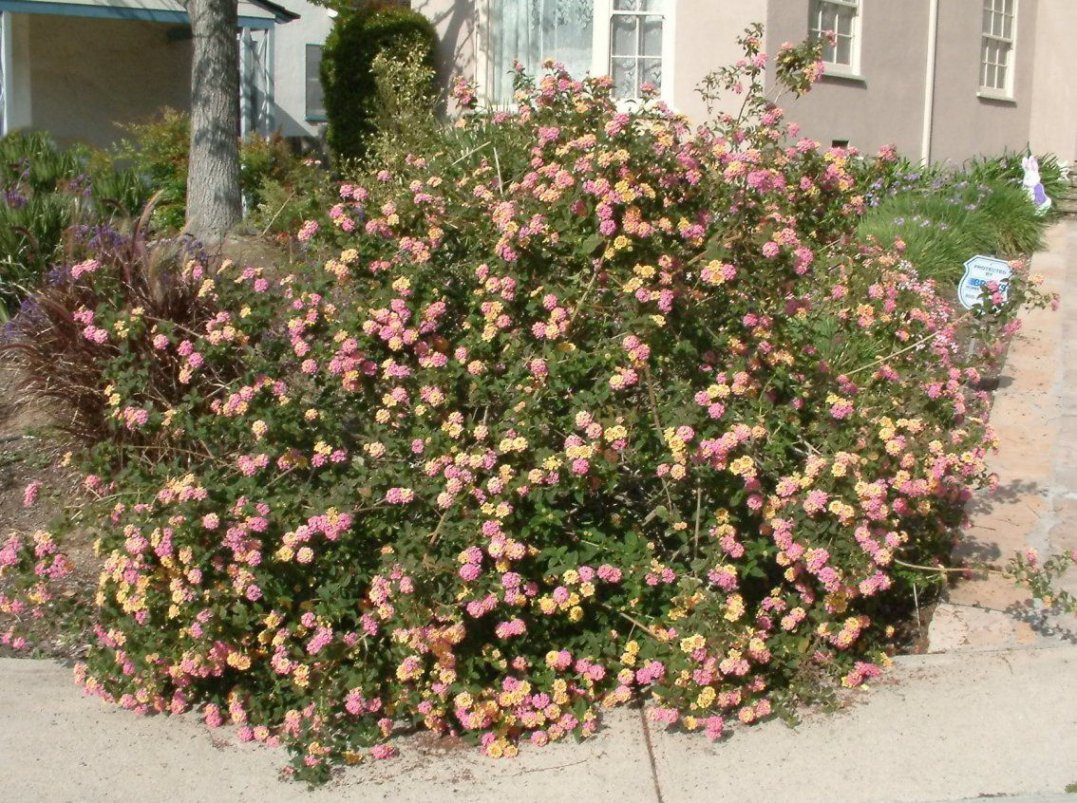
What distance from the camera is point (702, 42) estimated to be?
11.2 meters

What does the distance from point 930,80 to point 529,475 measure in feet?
35.4

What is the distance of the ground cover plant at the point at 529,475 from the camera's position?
13.9 feet

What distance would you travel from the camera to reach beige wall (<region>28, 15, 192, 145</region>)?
17969 mm

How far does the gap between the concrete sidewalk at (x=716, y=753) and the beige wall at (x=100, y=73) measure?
48.8 feet

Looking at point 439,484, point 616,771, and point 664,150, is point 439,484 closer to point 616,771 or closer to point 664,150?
point 616,771

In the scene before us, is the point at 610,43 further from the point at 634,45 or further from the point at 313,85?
the point at 313,85

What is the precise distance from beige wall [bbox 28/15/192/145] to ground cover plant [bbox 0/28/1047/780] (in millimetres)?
14443

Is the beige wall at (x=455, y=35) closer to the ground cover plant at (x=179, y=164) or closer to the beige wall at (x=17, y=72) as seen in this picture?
the ground cover plant at (x=179, y=164)

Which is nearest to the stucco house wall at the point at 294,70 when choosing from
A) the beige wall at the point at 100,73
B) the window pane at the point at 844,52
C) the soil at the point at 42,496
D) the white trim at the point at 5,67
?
the beige wall at the point at 100,73

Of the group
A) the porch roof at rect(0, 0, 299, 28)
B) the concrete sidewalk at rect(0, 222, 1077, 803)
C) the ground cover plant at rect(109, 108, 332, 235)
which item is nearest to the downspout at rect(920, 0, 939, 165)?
the ground cover plant at rect(109, 108, 332, 235)

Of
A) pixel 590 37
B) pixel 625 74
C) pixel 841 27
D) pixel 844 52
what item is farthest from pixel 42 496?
pixel 844 52

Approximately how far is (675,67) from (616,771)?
326 inches

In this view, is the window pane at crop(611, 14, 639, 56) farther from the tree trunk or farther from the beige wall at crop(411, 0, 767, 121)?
the tree trunk

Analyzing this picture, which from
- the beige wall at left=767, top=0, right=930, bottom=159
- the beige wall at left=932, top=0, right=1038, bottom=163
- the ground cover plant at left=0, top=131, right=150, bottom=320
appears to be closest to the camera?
the ground cover plant at left=0, top=131, right=150, bottom=320
